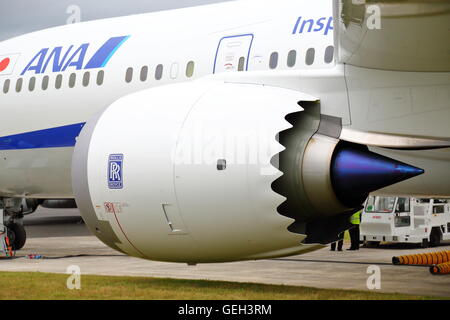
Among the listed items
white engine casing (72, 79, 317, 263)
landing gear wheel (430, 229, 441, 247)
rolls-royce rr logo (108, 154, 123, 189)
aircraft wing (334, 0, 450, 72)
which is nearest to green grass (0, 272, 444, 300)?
white engine casing (72, 79, 317, 263)

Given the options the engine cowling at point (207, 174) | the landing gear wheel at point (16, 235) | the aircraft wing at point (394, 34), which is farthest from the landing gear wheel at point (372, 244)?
the aircraft wing at point (394, 34)

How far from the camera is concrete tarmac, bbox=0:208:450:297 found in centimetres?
1202

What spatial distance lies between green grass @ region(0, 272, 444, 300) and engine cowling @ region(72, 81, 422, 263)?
2330 mm

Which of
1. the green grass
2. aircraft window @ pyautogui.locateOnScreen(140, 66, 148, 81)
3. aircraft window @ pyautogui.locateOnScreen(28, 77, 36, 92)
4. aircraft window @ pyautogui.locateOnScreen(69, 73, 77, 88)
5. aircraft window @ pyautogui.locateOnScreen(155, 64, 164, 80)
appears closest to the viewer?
the green grass

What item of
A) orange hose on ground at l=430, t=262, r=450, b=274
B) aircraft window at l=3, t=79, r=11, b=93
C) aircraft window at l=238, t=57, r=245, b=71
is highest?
aircraft window at l=3, t=79, r=11, b=93

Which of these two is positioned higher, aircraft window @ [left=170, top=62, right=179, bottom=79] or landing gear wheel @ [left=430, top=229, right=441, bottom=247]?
aircraft window @ [left=170, top=62, right=179, bottom=79]

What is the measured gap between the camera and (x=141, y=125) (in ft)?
27.1

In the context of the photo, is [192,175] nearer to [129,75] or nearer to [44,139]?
[129,75]

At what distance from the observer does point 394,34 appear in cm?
728

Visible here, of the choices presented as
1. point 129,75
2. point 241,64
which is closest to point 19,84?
point 129,75

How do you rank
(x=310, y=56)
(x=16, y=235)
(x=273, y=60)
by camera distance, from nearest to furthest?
(x=310, y=56)
(x=273, y=60)
(x=16, y=235)

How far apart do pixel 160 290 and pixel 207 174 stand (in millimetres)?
3798

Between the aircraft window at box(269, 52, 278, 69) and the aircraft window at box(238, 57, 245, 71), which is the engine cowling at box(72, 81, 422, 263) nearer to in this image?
the aircraft window at box(269, 52, 278, 69)

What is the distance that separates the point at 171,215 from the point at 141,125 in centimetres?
102
